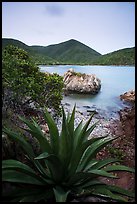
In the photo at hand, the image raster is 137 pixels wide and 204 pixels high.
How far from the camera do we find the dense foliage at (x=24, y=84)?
4403 mm

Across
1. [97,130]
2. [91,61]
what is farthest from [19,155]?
[91,61]

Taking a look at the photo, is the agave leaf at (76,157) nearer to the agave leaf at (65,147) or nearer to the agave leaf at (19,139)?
the agave leaf at (65,147)

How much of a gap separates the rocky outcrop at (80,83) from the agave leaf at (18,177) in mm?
10480

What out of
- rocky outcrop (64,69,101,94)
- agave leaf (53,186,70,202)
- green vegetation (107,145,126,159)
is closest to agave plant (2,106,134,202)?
agave leaf (53,186,70,202)

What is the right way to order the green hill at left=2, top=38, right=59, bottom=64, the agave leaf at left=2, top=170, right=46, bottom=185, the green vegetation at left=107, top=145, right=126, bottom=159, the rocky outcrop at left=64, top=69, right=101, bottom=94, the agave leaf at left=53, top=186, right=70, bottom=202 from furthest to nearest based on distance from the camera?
the rocky outcrop at left=64, top=69, right=101, bottom=94
the green hill at left=2, top=38, right=59, bottom=64
the green vegetation at left=107, top=145, right=126, bottom=159
the agave leaf at left=2, top=170, right=46, bottom=185
the agave leaf at left=53, top=186, right=70, bottom=202

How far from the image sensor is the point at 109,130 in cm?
702

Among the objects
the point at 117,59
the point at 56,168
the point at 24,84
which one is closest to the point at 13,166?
the point at 56,168

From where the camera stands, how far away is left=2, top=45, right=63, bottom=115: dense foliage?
4.40m

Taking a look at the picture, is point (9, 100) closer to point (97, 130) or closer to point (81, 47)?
point (97, 130)

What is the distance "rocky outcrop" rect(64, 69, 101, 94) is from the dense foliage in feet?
21.4

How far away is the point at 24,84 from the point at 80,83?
27.1 feet

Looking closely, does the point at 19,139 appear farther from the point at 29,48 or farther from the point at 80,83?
the point at 80,83

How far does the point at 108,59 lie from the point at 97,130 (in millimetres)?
19457

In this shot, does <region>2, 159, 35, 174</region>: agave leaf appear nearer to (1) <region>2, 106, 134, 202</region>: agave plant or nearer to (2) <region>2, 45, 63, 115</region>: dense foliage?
(1) <region>2, 106, 134, 202</region>: agave plant
